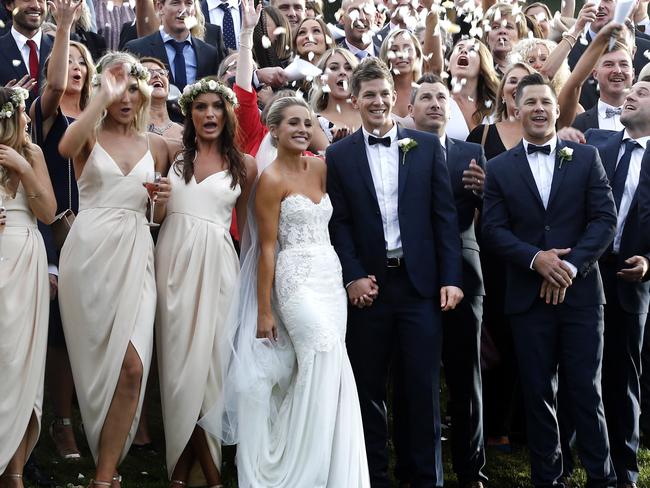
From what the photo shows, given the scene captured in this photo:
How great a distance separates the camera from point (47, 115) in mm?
7754

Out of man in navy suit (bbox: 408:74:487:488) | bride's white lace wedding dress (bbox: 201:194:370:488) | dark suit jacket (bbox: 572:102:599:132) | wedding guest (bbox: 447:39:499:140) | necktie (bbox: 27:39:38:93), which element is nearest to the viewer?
bride's white lace wedding dress (bbox: 201:194:370:488)

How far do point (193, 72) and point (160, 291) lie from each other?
132 inches

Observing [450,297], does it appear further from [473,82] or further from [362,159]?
[473,82]

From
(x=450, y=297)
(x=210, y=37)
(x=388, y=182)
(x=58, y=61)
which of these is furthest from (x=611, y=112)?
(x=58, y=61)

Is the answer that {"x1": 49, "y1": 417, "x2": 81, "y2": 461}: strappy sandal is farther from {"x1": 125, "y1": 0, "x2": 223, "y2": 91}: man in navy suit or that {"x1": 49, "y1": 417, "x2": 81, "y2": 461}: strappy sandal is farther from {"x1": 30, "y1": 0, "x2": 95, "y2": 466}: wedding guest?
{"x1": 125, "y1": 0, "x2": 223, "y2": 91}: man in navy suit

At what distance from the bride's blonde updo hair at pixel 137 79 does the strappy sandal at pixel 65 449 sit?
2.03 metres

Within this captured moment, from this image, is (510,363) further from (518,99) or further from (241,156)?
(241,156)

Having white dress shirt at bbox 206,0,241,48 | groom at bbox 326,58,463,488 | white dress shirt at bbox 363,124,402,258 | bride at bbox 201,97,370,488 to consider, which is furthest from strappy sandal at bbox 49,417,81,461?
white dress shirt at bbox 206,0,241,48

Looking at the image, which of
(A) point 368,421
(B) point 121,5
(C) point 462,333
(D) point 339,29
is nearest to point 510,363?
(C) point 462,333

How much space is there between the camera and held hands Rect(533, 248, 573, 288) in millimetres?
6809

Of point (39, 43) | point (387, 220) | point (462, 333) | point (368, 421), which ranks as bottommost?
point (368, 421)

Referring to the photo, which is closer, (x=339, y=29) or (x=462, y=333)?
(x=462, y=333)

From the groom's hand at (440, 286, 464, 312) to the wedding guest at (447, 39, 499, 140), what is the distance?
245 centimetres

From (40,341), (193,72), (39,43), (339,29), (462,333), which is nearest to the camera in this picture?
(40,341)
